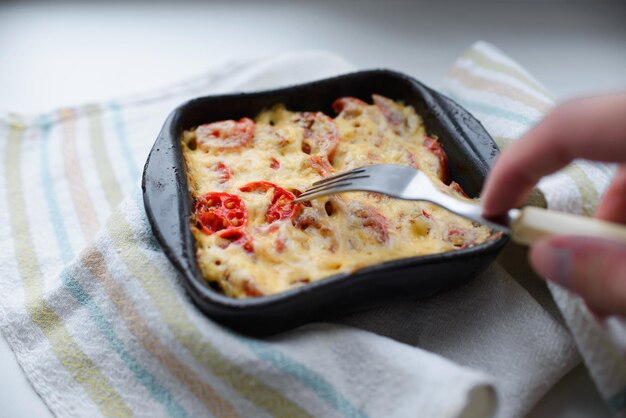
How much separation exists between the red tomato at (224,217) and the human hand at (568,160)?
553 mm

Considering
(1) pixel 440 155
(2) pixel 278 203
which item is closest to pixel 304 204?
Answer: (2) pixel 278 203

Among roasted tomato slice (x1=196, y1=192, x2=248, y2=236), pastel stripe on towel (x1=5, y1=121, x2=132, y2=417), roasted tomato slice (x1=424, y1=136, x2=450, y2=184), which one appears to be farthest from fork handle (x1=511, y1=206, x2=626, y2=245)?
pastel stripe on towel (x1=5, y1=121, x2=132, y2=417)

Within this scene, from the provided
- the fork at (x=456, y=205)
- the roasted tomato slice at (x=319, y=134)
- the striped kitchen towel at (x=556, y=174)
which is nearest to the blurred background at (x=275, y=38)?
the striped kitchen towel at (x=556, y=174)

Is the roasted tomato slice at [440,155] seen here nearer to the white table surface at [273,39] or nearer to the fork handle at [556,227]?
the fork handle at [556,227]

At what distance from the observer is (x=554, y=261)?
45.3 inches

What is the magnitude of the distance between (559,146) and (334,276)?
0.49 meters

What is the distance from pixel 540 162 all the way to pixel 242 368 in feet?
2.29

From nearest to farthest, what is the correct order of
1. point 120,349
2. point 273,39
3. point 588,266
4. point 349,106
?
point 588,266 < point 120,349 < point 349,106 < point 273,39

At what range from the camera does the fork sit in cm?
118

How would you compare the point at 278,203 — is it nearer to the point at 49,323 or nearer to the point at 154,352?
the point at 154,352

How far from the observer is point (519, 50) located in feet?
8.84

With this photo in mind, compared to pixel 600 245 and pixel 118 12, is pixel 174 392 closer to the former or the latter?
pixel 600 245

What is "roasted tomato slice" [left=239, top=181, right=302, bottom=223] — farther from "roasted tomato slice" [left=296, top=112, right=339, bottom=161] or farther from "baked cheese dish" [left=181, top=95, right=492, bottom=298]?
"roasted tomato slice" [left=296, top=112, right=339, bottom=161]

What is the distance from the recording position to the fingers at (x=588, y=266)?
1.10 m
